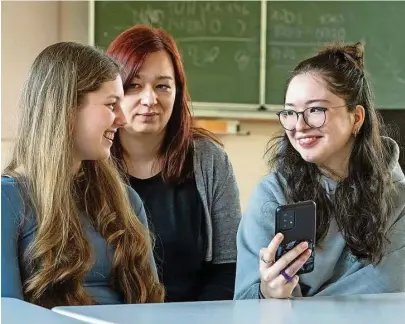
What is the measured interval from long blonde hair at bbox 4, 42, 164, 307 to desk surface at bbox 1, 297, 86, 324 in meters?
0.18

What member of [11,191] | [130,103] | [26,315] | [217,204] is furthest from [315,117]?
[26,315]

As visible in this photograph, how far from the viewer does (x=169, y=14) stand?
3.79 metres

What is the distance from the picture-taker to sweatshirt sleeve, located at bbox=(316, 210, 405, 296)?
6.00 feet

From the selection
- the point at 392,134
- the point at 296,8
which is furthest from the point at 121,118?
the point at 296,8

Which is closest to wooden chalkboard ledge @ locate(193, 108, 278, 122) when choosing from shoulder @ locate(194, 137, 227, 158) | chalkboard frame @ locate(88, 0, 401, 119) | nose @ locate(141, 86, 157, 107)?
chalkboard frame @ locate(88, 0, 401, 119)

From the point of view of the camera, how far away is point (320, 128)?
1.93m

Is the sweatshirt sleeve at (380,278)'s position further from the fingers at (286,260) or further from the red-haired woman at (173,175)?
the red-haired woman at (173,175)

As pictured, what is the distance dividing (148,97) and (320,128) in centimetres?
51

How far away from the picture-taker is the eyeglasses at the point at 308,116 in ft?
6.33

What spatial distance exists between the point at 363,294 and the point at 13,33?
2448mm

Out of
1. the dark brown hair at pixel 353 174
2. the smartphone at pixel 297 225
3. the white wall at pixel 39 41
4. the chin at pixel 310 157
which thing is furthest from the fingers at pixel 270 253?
the white wall at pixel 39 41

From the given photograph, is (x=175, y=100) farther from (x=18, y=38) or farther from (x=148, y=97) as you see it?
(x=18, y=38)

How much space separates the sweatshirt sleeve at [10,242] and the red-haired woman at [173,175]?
0.56 metres

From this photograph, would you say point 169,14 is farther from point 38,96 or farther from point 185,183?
point 38,96
